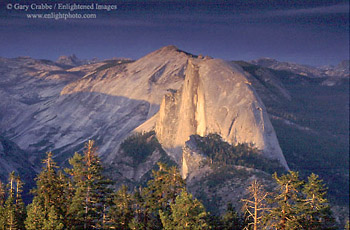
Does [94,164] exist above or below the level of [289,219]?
above

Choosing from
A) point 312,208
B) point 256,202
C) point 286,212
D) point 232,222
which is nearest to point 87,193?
point 232,222

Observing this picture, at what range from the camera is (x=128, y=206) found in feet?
131

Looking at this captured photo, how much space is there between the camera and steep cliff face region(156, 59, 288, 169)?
104 metres

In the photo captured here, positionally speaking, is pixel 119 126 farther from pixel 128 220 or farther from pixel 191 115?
pixel 128 220

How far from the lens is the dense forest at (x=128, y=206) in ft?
111

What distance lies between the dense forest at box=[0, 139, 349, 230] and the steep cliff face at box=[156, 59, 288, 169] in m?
62.4

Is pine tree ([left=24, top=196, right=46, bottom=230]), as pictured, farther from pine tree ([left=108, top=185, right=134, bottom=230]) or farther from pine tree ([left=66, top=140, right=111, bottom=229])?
pine tree ([left=108, top=185, right=134, bottom=230])

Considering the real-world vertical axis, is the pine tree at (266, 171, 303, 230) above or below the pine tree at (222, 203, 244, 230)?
above

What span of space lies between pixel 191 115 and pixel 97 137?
255ft

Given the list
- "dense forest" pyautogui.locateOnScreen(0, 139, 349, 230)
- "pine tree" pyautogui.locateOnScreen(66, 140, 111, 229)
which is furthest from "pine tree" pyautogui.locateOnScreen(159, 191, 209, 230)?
"pine tree" pyautogui.locateOnScreen(66, 140, 111, 229)

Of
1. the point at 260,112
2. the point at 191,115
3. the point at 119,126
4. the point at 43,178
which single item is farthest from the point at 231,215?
the point at 119,126

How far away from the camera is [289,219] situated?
33406mm

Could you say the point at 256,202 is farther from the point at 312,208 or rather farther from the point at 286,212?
the point at 312,208

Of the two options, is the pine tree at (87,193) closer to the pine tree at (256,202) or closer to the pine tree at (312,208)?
the pine tree at (256,202)
